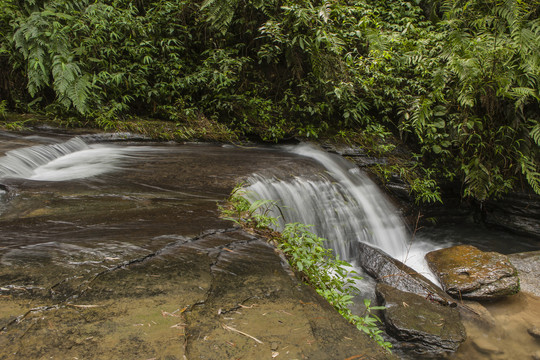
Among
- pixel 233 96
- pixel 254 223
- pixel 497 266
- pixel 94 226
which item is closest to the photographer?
pixel 94 226

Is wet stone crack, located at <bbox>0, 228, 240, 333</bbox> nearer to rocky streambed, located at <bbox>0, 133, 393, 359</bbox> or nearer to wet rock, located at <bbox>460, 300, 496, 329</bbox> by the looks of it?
rocky streambed, located at <bbox>0, 133, 393, 359</bbox>

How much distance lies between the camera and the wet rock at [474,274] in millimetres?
4695

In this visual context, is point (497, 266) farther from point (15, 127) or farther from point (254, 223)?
point (15, 127)

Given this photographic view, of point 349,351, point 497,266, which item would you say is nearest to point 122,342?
point 349,351

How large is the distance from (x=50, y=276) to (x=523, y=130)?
7.32 metres

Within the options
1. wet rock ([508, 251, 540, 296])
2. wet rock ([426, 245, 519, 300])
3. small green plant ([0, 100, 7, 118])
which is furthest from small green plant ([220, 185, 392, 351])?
small green plant ([0, 100, 7, 118])

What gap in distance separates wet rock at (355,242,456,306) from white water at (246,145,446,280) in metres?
0.35

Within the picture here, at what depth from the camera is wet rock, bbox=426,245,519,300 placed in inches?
185

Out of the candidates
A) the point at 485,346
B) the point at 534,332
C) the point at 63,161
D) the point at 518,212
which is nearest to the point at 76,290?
the point at 485,346

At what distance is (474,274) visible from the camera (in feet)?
16.0

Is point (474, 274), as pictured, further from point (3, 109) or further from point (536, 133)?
point (3, 109)

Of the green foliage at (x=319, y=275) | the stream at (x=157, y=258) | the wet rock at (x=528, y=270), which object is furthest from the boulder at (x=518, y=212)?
the green foliage at (x=319, y=275)

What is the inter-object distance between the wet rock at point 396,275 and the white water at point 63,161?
384 cm

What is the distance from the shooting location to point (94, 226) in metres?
3.08
